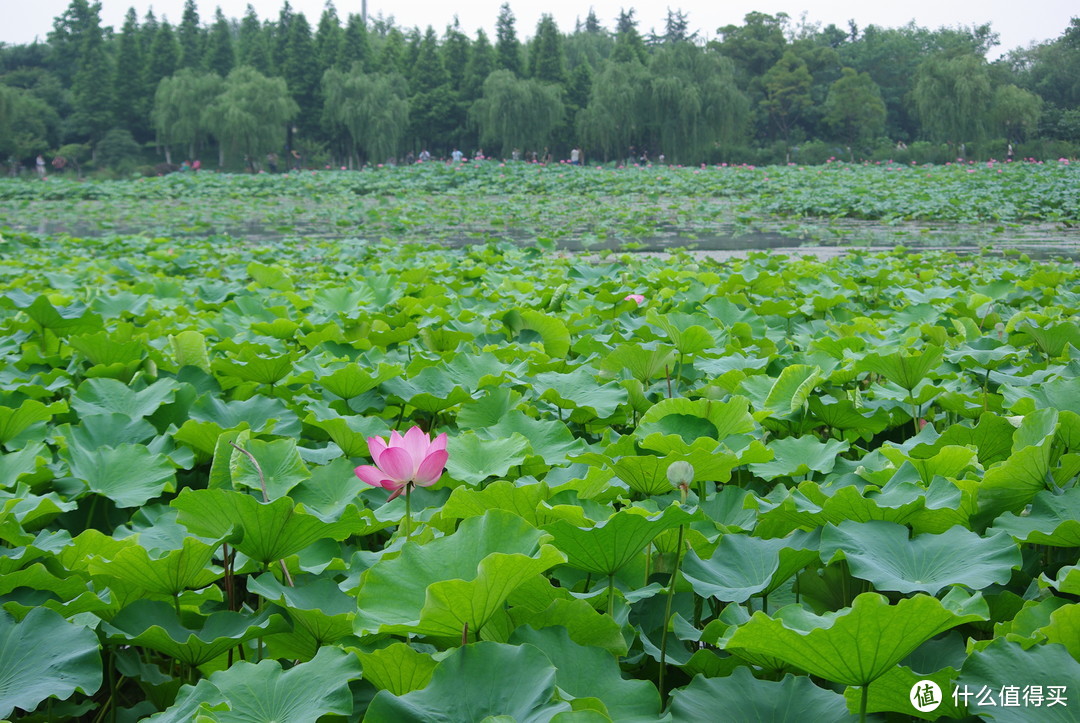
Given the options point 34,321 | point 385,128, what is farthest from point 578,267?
point 385,128

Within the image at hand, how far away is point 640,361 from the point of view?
158cm

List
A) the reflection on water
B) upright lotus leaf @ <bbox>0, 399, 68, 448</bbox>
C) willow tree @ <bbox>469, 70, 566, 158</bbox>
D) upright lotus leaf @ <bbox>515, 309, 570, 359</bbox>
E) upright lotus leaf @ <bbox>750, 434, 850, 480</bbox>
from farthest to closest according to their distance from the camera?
willow tree @ <bbox>469, 70, 566, 158</bbox>
the reflection on water
upright lotus leaf @ <bbox>515, 309, 570, 359</bbox>
upright lotus leaf @ <bbox>0, 399, 68, 448</bbox>
upright lotus leaf @ <bbox>750, 434, 850, 480</bbox>

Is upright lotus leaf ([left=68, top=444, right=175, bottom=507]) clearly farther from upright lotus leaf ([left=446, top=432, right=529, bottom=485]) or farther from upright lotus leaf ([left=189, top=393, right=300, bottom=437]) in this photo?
upright lotus leaf ([left=446, top=432, right=529, bottom=485])

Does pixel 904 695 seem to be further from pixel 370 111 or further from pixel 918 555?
pixel 370 111

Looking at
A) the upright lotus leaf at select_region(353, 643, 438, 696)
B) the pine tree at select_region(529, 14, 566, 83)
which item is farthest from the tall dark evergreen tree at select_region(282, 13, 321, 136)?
the upright lotus leaf at select_region(353, 643, 438, 696)

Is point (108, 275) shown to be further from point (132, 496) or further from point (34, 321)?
point (132, 496)

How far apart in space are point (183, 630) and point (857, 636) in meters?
0.60

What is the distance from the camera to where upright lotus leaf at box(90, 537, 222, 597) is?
77 centimetres

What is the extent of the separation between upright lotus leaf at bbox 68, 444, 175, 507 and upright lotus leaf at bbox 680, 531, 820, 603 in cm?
74

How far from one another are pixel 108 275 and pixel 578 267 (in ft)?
7.17

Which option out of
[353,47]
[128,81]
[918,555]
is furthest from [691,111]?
[918,555]

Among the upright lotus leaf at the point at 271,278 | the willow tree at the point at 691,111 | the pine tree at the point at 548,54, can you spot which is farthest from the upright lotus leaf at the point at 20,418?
the pine tree at the point at 548,54

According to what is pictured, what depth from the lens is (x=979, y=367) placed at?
5.19 feet

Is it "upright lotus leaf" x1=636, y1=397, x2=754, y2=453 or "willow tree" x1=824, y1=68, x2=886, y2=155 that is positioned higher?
"willow tree" x1=824, y1=68, x2=886, y2=155
